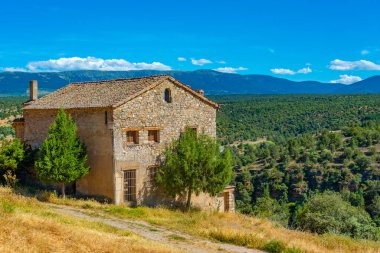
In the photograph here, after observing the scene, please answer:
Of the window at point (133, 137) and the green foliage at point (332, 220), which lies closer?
the window at point (133, 137)

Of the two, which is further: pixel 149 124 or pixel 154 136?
pixel 154 136

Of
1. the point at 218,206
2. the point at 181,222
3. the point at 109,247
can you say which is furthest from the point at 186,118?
the point at 109,247

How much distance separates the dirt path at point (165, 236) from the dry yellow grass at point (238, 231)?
632 mm

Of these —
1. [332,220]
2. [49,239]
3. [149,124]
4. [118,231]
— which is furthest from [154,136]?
[49,239]

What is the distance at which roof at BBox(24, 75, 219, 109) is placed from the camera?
2141 centimetres

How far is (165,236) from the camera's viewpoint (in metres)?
15.1

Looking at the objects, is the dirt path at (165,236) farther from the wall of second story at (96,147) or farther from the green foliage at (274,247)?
the wall of second story at (96,147)

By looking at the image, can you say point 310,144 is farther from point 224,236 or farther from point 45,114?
point 224,236

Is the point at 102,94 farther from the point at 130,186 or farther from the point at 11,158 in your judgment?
the point at 11,158

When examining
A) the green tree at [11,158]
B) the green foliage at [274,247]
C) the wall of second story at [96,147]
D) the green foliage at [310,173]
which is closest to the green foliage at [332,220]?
the green foliage at [274,247]

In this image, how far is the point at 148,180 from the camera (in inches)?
875

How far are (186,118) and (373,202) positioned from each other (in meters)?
33.2

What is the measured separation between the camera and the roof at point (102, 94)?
2141cm

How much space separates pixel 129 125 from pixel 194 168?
376 centimetres
